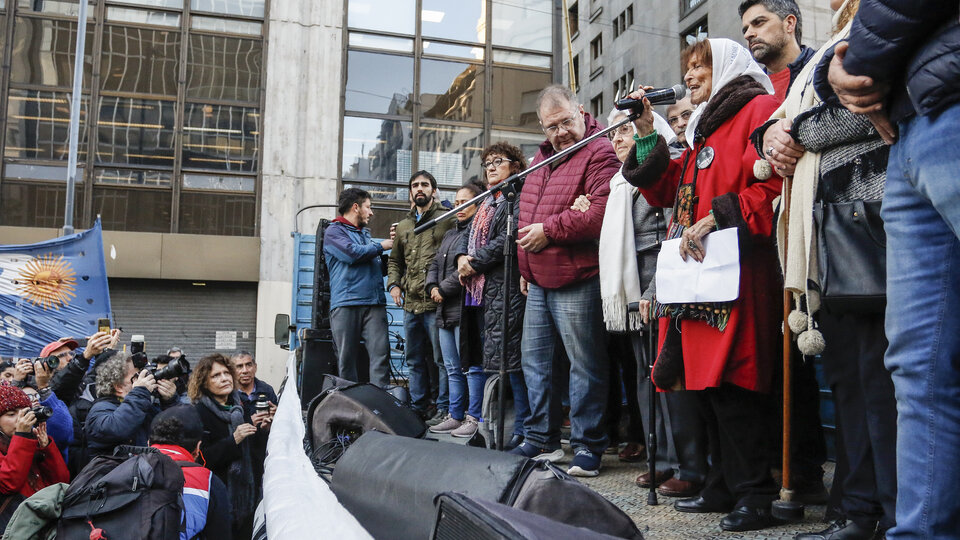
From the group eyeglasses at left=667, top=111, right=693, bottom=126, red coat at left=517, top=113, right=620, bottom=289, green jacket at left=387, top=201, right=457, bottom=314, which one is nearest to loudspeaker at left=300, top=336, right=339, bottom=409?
green jacket at left=387, top=201, right=457, bottom=314

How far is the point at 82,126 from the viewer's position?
14.2 meters

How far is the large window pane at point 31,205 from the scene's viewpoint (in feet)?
45.3

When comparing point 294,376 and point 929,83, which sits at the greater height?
point 929,83

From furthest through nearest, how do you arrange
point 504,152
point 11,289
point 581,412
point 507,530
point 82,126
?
point 82,126, point 11,289, point 504,152, point 581,412, point 507,530

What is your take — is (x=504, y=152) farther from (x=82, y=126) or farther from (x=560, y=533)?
(x=82, y=126)

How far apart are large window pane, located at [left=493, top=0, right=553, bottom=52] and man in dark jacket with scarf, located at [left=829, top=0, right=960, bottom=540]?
15519mm

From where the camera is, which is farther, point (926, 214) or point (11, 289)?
point (11, 289)

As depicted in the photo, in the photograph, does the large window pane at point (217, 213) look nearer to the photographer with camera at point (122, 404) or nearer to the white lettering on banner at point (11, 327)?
the white lettering on banner at point (11, 327)

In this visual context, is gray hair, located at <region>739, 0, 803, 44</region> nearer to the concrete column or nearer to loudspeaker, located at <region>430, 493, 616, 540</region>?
loudspeaker, located at <region>430, 493, 616, 540</region>

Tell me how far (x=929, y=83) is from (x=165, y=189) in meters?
15.0

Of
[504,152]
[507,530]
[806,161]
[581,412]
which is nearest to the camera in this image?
[507,530]

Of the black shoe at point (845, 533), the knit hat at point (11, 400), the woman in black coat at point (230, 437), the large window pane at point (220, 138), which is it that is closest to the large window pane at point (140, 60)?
the large window pane at point (220, 138)

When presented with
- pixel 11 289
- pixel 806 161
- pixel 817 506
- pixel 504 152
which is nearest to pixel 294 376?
pixel 11 289

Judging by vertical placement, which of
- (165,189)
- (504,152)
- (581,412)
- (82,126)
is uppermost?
(82,126)
